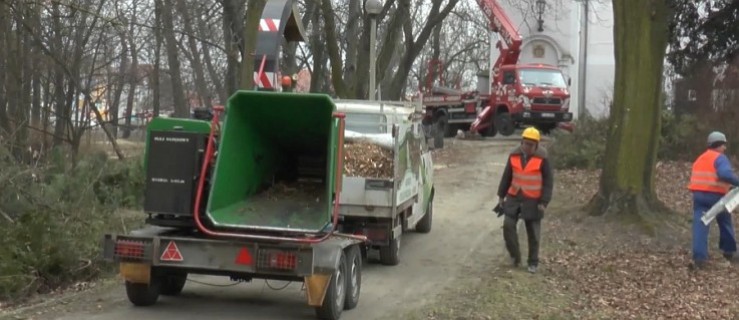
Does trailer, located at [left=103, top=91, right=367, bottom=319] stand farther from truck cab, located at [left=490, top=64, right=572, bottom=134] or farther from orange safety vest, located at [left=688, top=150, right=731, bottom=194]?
truck cab, located at [left=490, top=64, right=572, bottom=134]

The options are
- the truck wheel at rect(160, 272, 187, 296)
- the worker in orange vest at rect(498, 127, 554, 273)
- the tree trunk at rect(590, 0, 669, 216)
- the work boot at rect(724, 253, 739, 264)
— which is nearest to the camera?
the truck wheel at rect(160, 272, 187, 296)

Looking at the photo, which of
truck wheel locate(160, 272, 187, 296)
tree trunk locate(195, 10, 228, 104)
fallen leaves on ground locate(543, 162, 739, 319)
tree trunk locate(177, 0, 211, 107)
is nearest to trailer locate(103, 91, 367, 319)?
truck wheel locate(160, 272, 187, 296)

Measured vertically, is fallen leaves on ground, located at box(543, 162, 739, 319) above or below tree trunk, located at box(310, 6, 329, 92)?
below

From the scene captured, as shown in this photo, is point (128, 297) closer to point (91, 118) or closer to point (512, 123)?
point (91, 118)

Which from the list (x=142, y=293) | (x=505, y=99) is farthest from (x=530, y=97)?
(x=142, y=293)

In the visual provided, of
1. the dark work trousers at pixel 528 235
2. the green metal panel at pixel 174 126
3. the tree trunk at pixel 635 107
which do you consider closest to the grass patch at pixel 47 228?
the green metal panel at pixel 174 126

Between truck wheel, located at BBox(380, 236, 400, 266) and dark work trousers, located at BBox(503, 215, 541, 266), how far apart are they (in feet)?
4.92

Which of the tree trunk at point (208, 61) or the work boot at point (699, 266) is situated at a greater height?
the tree trunk at point (208, 61)

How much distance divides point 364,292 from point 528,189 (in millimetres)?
2542

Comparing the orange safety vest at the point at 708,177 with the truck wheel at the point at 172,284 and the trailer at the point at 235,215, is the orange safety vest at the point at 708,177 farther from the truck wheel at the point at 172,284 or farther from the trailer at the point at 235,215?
the truck wheel at the point at 172,284

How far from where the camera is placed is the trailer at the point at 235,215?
1002 cm

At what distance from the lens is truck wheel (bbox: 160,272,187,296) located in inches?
451

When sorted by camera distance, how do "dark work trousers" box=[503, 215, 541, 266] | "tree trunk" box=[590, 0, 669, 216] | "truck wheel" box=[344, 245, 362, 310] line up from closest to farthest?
"truck wheel" box=[344, 245, 362, 310] < "dark work trousers" box=[503, 215, 541, 266] < "tree trunk" box=[590, 0, 669, 216]

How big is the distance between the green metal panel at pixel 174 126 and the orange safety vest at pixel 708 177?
22.9 feet
